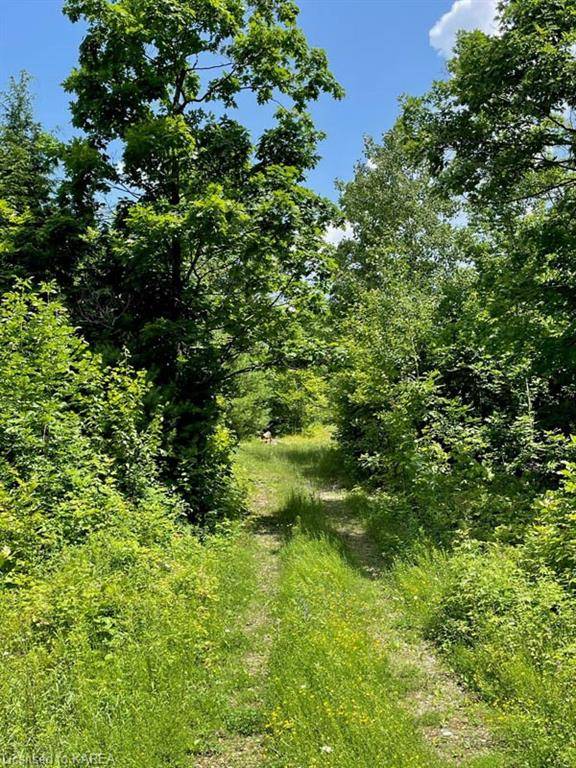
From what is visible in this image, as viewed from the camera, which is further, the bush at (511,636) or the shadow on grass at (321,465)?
the shadow on grass at (321,465)

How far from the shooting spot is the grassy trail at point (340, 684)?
12.2ft

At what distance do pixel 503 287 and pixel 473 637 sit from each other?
231 inches

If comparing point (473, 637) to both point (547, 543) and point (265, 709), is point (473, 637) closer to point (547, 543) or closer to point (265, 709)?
point (547, 543)

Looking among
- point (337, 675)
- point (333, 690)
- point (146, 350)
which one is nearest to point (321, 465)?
point (146, 350)

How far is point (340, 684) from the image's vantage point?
4.42 m

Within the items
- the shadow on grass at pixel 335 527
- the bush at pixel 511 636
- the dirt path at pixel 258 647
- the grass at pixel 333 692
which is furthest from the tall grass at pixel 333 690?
the shadow on grass at pixel 335 527

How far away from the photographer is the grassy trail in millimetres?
3709

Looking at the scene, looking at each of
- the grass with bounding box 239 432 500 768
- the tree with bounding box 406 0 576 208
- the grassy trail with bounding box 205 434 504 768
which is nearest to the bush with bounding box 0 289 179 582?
the grassy trail with bounding box 205 434 504 768

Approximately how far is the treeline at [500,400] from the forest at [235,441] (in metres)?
0.05

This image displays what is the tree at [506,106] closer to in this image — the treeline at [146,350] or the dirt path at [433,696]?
the treeline at [146,350]

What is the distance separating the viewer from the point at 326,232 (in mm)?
11234

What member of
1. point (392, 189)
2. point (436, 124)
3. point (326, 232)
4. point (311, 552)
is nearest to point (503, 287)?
point (436, 124)

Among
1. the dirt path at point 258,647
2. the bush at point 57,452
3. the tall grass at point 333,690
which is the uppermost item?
the bush at point 57,452

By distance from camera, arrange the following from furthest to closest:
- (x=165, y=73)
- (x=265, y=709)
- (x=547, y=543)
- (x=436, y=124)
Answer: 1. (x=165, y=73)
2. (x=436, y=124)
3. (x=547, y=543)
4. (x=265, y=709)
